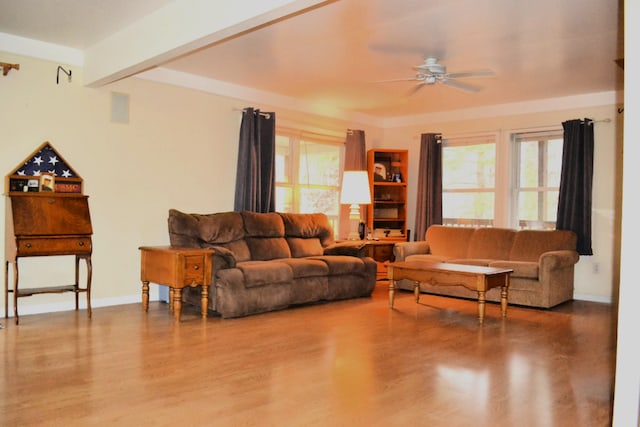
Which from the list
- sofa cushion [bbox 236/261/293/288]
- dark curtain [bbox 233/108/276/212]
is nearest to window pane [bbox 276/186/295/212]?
dark curtain [bbox 233/108/276/212]

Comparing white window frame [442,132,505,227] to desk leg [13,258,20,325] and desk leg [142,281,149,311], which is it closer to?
desk leg [142,281,149,311]

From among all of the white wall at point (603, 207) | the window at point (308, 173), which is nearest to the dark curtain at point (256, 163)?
the window at point (308, 173)

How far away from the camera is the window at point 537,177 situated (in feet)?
22.2

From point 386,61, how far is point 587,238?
10.4 feet

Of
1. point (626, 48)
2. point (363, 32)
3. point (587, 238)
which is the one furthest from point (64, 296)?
point (587, 238)

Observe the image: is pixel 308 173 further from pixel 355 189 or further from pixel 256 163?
pixel 256 163

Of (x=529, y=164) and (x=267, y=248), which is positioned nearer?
(x=267, y=248)

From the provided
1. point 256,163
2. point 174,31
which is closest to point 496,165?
point 256,163

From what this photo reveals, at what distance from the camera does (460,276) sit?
4.90 meters

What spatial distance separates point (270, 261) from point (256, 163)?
1.32 metres

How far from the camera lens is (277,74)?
5.73m

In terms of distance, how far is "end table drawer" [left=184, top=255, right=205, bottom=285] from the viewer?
4.71 m

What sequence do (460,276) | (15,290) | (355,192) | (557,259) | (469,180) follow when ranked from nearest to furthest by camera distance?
(15,290) < (460,276) < (557,259) < (355,192) < (469,180)

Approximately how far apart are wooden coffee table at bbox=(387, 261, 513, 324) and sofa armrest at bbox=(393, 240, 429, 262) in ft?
4.10
